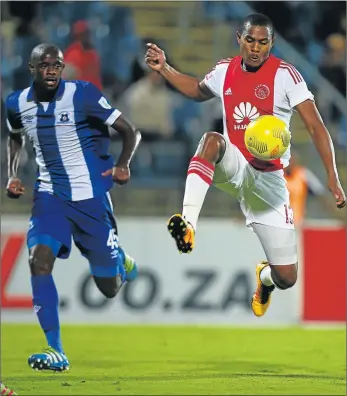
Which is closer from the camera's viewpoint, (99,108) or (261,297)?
(99,108)

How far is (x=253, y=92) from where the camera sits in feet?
25.7

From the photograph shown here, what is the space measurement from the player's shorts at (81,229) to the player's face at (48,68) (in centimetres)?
95

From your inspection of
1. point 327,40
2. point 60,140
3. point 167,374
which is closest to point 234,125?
point 60,140

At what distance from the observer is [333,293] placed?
14211 millimetres

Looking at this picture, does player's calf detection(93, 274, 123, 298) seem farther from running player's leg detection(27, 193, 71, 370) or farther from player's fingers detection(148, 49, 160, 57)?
player's fingers detection(148, 49, 160, 57)

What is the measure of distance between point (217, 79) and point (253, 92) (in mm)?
376

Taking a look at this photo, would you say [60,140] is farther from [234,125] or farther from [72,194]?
[234,125]

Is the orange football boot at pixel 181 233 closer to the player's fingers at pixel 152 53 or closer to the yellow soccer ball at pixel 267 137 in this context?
the yellow soccer ball at pixel 267 137

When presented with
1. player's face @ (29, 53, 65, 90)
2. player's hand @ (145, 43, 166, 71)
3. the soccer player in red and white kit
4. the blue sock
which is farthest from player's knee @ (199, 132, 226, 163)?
the blue sock

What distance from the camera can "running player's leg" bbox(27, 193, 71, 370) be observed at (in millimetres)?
8445

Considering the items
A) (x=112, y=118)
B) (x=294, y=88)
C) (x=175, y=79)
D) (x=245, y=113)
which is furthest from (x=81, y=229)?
(x=294, y=88)

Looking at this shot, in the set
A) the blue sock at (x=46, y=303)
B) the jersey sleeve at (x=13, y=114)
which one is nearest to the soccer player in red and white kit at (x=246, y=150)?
the jersey sleeve at (x=13, y=114)

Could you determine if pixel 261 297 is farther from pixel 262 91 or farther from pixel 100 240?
pixel 262 91

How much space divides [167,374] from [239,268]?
217 inches
